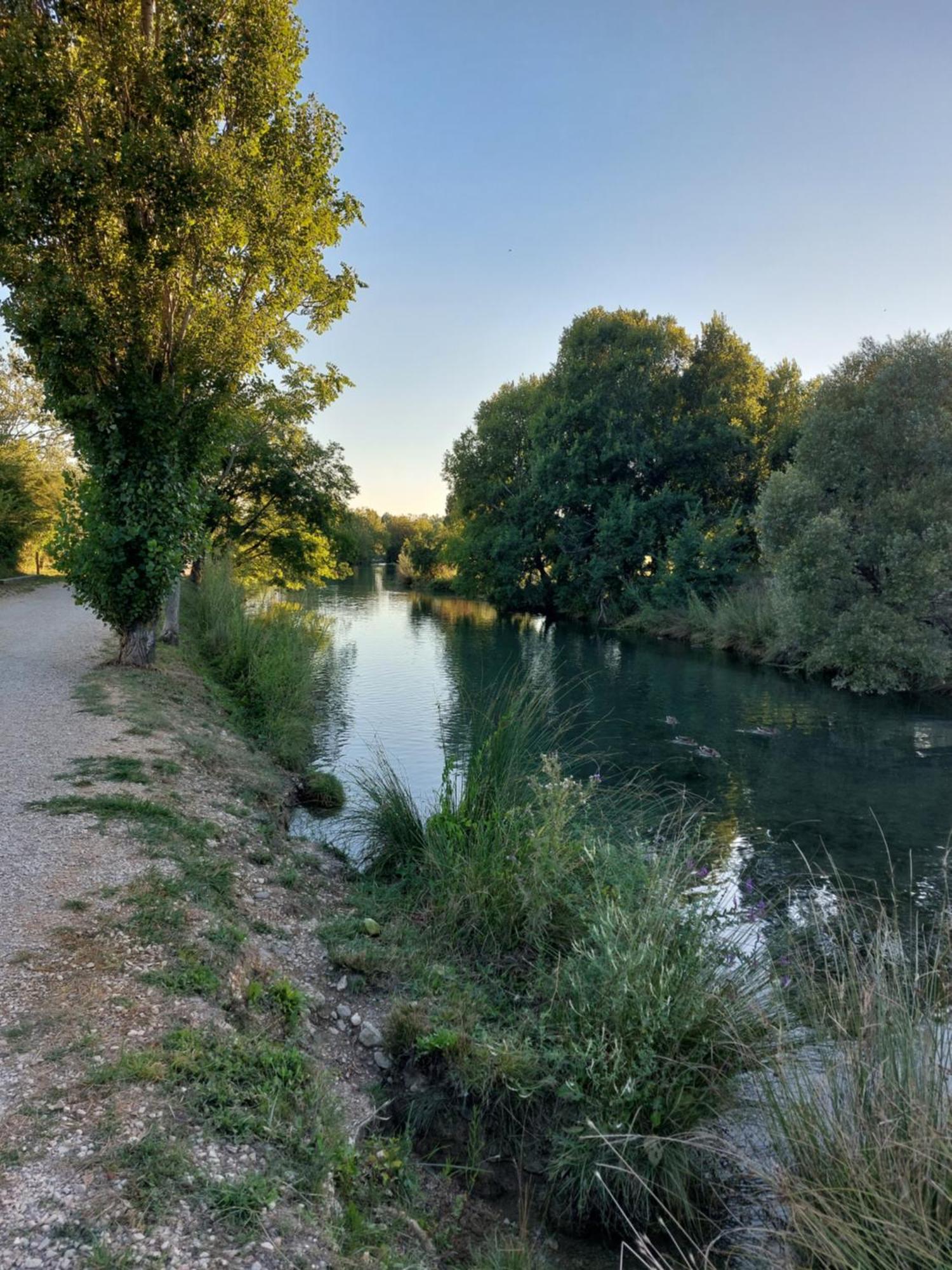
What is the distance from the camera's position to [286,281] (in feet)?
37.4

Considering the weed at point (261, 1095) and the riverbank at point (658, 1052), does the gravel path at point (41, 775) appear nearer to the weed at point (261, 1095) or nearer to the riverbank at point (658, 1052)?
the weed at point (261, 1095)

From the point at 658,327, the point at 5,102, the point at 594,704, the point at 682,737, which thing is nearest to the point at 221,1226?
the point at 5,102

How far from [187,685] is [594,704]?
A: 811 cm

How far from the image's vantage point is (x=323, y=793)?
8.65 meters

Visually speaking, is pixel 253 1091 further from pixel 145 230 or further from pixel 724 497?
pixel 724 497

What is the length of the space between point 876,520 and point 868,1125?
57.0 feet

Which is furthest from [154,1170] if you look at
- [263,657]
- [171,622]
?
[171,622]

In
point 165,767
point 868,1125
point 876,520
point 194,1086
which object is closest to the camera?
point 868,1125

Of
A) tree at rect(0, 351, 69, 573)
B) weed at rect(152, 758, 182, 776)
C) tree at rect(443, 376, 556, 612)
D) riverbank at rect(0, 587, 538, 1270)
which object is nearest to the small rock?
riverbank at rect(0, 587, 538, 1270)

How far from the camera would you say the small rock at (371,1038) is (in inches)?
156

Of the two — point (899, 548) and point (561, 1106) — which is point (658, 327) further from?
point (561, 1106)

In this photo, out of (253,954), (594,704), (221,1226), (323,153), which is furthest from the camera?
(594,704)

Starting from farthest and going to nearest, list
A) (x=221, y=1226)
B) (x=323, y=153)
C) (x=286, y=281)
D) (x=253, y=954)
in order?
(x=286, y=281), (x=323, y=153), (x=253, y=954), (x=221, y=1226)

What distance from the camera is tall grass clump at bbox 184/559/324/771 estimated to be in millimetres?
10484
